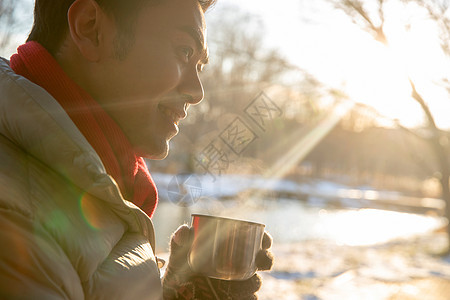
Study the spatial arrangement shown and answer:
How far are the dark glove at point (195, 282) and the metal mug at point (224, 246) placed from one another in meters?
0.08

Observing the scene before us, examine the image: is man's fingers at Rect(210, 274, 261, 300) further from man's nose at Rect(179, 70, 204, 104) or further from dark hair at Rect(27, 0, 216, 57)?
dark hair at Rect(27, 0, 216, 57)

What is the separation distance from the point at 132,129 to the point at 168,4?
0.42 metres

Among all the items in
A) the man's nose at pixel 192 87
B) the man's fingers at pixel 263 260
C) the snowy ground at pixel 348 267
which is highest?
the man's nose at pixel 192 87

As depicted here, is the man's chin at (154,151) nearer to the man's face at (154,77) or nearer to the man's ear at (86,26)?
the man's face at (154,77)

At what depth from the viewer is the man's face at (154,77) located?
1.30m

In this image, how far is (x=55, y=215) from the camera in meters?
0.88

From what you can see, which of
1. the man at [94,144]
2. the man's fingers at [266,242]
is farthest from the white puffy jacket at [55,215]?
the man's fingers at [266,242]

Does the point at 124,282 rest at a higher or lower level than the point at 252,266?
higher

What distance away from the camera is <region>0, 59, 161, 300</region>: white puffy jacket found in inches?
31.3

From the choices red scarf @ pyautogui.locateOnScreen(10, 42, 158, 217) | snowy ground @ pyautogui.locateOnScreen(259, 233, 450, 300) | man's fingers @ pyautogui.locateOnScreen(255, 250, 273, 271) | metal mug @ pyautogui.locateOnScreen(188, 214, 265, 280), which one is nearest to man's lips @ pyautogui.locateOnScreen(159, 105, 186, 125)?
red scarf @ pyautogui.locateOnScreen(10, 42, 158, 217)

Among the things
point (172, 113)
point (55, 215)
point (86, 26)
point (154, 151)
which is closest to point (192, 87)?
point (172, 113)

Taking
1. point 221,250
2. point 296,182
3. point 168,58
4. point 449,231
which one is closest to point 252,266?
point 221,250

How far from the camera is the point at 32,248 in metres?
0.80

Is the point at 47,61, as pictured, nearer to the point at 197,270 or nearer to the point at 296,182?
the point at 197,270
